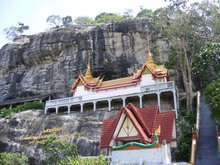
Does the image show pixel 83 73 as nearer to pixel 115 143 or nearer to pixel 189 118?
pixel 189 118

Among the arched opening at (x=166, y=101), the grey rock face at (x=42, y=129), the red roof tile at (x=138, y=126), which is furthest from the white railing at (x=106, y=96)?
the red roof tile at (x=138, y=126)

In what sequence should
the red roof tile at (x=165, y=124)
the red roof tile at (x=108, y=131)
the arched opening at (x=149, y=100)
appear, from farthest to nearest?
the arched opening at (x=149, y=100) → the red roof tile at (x=108, y=131) → the red roof tile at (x=165, y=124)

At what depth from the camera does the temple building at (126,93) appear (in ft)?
95.5

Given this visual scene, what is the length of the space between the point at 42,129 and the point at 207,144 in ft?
46.2

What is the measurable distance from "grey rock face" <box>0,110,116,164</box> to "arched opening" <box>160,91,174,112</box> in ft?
16.6

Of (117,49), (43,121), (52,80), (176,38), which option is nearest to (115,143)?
(43,121)

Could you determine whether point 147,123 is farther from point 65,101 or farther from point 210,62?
Answer: point 65,101

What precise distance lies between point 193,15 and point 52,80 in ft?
63.9

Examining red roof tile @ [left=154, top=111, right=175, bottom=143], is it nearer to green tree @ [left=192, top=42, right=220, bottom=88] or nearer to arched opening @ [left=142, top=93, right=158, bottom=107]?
green tree @ [left=192, top=42, right=220, bottom=88]

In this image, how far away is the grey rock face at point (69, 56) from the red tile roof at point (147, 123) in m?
20.8

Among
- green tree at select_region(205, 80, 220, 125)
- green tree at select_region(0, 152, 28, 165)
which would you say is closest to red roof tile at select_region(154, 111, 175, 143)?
green tree at select_region(205, 80, 220, 125)

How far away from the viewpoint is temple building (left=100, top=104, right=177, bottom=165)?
563 inches

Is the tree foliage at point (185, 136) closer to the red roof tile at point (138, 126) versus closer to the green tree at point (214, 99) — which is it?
the green tree at point (214, 99)

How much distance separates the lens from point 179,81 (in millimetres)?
35188
